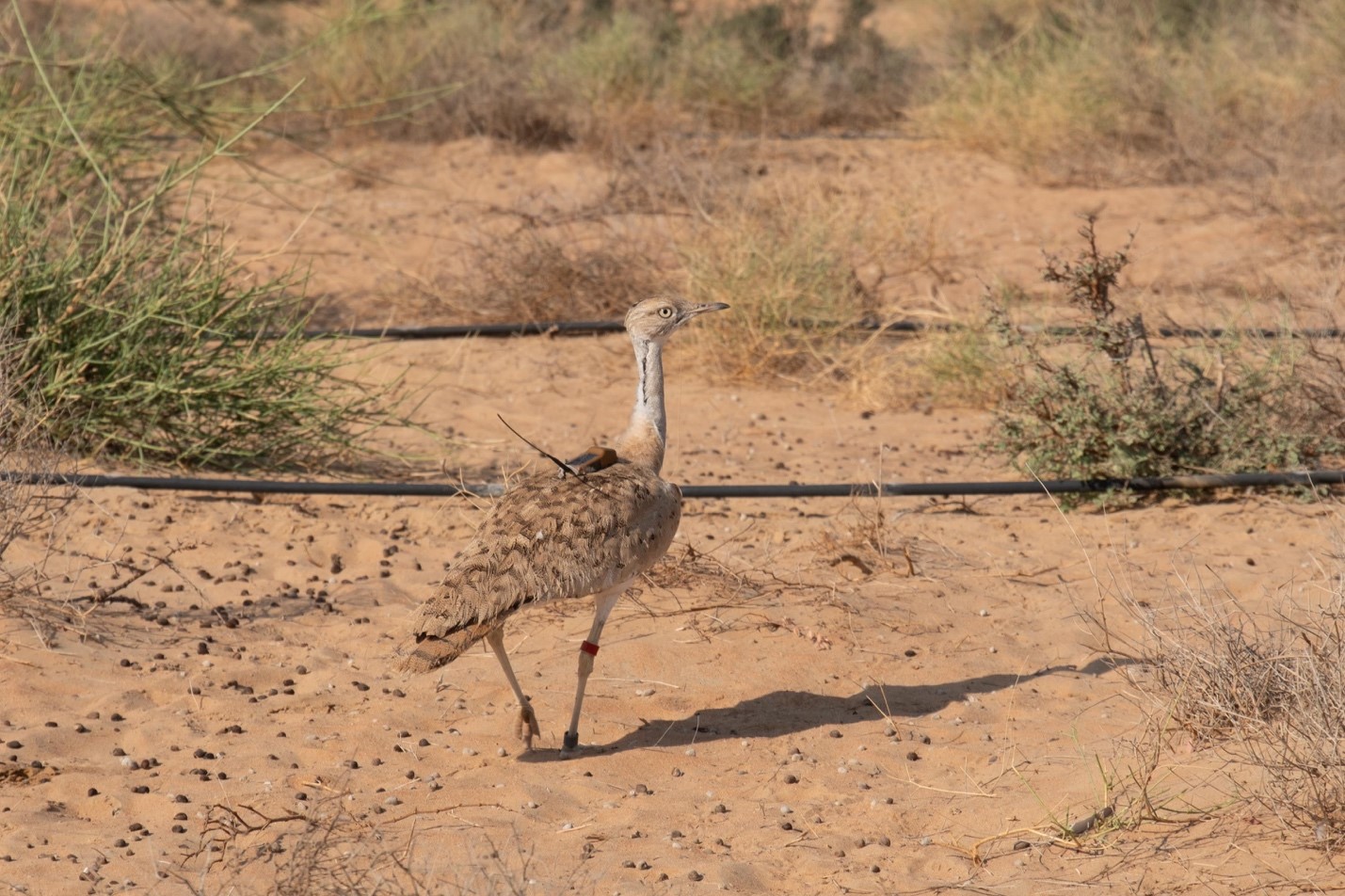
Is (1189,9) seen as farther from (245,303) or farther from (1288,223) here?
(245,303)

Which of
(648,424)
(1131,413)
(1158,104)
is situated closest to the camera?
(648,424)

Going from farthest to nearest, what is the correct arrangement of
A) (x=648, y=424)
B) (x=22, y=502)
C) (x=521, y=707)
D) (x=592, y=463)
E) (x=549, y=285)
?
(x=549, y=285) < (x=22, y=502) < (x=648, y=424) < (x=592, y=463) < (x=521, y=707)

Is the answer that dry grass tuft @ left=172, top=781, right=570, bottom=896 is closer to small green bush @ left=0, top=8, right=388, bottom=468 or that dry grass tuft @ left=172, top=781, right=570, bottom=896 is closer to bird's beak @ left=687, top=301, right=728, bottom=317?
bird's beak @ left=687, top=301, right=728, bottom=317

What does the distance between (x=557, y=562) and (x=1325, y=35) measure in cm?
1185

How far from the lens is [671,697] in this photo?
5.37 meters

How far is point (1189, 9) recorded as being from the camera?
17062mm

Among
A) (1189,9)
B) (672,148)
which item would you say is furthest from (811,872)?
(1189,9)

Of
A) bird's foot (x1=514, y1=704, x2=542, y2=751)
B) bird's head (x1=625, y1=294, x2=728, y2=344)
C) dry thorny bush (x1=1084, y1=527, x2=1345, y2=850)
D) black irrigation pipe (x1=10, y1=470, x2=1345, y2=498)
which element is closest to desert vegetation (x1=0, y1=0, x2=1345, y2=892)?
dry thorny bush (x1=1084, y1=527, x2=1345, y2=850)

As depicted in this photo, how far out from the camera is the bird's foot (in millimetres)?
4910

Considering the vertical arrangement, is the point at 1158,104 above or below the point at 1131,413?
below

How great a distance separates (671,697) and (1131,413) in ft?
9.89

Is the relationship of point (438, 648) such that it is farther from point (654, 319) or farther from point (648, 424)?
point (654, 319)

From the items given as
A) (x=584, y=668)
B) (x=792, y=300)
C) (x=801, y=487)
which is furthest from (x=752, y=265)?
(x=584, y=668)

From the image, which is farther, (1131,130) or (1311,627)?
(1131,130)
